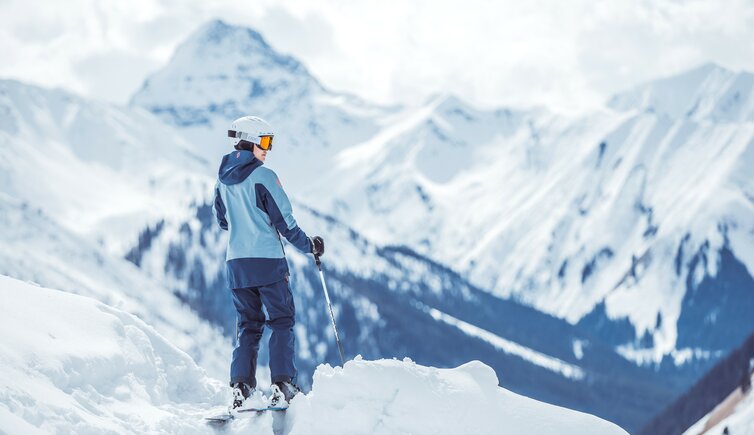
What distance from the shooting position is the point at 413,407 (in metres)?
11.5

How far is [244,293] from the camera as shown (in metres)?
13.0

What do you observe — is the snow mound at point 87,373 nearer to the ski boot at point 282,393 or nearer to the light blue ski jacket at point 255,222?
the ski boot at point 282,393

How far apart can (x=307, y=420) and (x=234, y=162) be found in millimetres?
3693

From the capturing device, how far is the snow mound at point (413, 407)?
1134cm

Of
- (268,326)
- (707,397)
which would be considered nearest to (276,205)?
(268,326)

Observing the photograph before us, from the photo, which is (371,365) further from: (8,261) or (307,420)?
(8,261)

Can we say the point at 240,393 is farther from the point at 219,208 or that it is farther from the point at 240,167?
the point at 240,167

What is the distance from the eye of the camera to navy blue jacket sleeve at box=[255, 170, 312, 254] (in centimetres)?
1258

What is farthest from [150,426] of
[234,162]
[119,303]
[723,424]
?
[119,303]

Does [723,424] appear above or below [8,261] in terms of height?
below

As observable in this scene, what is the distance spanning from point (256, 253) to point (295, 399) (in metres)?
2.07

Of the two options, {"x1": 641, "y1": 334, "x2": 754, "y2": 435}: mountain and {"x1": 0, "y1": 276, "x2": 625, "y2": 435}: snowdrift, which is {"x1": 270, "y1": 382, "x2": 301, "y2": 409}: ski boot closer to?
{"x1": 0, "y1": 276, "x2": 625, "y2": 435}: snowdrift

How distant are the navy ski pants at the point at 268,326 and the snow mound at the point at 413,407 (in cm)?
92

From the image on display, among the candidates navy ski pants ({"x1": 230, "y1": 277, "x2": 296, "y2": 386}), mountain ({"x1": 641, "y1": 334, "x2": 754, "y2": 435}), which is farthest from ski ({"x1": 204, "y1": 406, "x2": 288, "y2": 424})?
mountain ({"x1": 641, "y1": 334, "x2": 754, "y2": 435})
